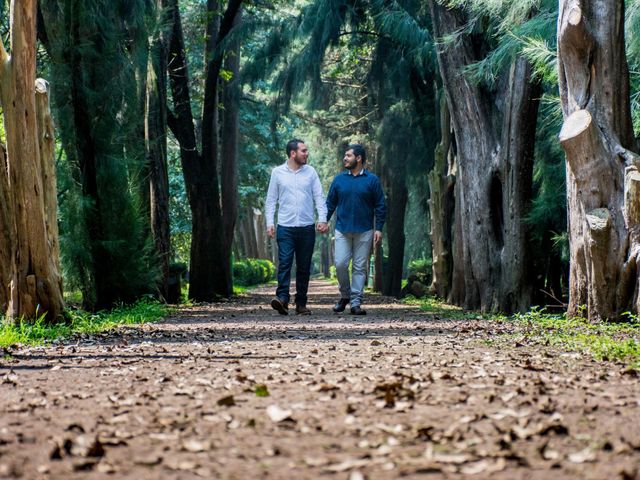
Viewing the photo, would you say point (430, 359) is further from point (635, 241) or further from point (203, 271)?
point (203, 271)

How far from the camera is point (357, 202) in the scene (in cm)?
1331

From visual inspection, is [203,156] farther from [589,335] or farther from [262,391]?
[262,391]

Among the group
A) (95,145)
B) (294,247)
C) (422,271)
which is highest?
(95,145)

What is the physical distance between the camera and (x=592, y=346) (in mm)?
7074

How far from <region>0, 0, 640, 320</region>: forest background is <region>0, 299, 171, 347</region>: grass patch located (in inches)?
10.8

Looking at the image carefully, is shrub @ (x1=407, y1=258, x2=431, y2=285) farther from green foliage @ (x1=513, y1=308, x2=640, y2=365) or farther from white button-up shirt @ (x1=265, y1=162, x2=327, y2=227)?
green foliage @ (x1=513, y1=308, x2=640, y2=365)

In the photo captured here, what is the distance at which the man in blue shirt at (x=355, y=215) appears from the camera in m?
13.3

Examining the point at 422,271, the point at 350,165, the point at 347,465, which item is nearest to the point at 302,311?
the point at 350,165

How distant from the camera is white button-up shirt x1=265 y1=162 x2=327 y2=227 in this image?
43.0 ft

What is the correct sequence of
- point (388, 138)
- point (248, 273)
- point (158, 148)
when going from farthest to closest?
point (248, 273) < point (388, 138) < point (158, 148)

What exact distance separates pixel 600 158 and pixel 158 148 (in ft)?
33.4

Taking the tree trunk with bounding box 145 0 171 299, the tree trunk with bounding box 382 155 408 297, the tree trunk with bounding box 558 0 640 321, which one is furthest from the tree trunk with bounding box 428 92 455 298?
the tree trunk with bounding box 558 0 640 321

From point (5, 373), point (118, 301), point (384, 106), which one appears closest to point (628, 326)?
point (5, 373)

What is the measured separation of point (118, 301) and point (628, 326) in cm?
792
